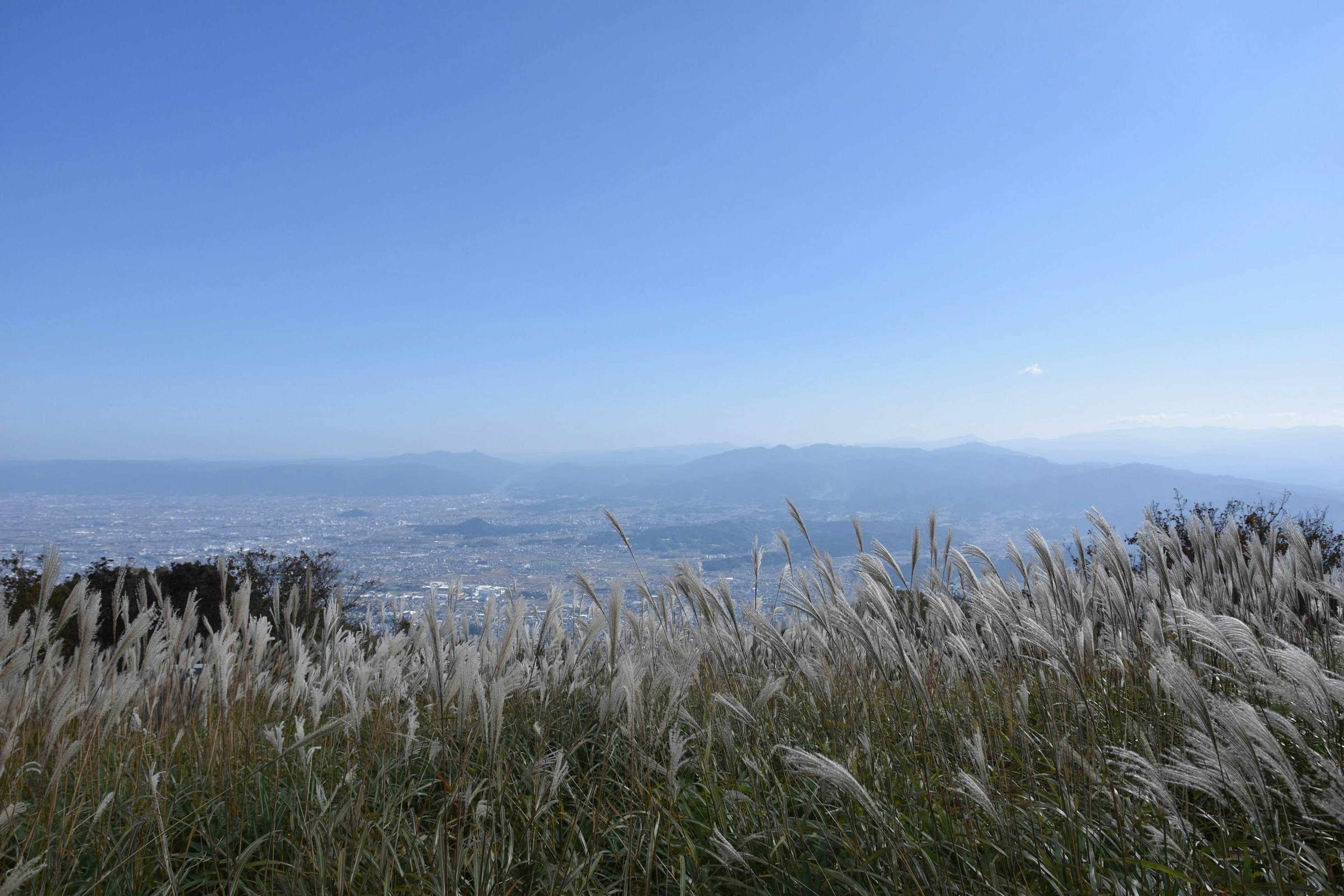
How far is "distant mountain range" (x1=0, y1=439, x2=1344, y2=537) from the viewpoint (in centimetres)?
6744

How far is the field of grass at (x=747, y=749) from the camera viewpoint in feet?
5.65

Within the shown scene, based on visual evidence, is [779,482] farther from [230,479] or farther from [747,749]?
[747,749]

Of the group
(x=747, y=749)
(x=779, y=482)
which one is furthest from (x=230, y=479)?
(x=747, y=749)

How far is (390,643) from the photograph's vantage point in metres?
4.11

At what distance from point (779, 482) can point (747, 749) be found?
92798mm

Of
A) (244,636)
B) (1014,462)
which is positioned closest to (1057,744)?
(244,636)

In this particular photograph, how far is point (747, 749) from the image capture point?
101 inches

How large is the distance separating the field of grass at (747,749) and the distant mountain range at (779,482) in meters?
61.1

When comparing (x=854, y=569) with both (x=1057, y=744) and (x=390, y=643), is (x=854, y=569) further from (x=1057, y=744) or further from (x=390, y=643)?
(x=390, y=643)

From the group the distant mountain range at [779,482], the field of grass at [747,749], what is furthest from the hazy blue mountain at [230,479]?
the field of grass at [747,749]

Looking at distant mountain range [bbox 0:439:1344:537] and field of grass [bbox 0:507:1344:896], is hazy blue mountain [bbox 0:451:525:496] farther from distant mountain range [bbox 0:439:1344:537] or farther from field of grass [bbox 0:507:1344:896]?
field of grass [bbox 0:507:1344:896]

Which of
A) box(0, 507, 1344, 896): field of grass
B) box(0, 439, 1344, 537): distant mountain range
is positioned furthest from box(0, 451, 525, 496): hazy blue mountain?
box(0, 507, 1344, 896): field of grass

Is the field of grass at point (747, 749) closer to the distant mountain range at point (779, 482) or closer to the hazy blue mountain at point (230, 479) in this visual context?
the distant mountain range at point (779, 482)

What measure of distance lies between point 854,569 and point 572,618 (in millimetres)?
3958
